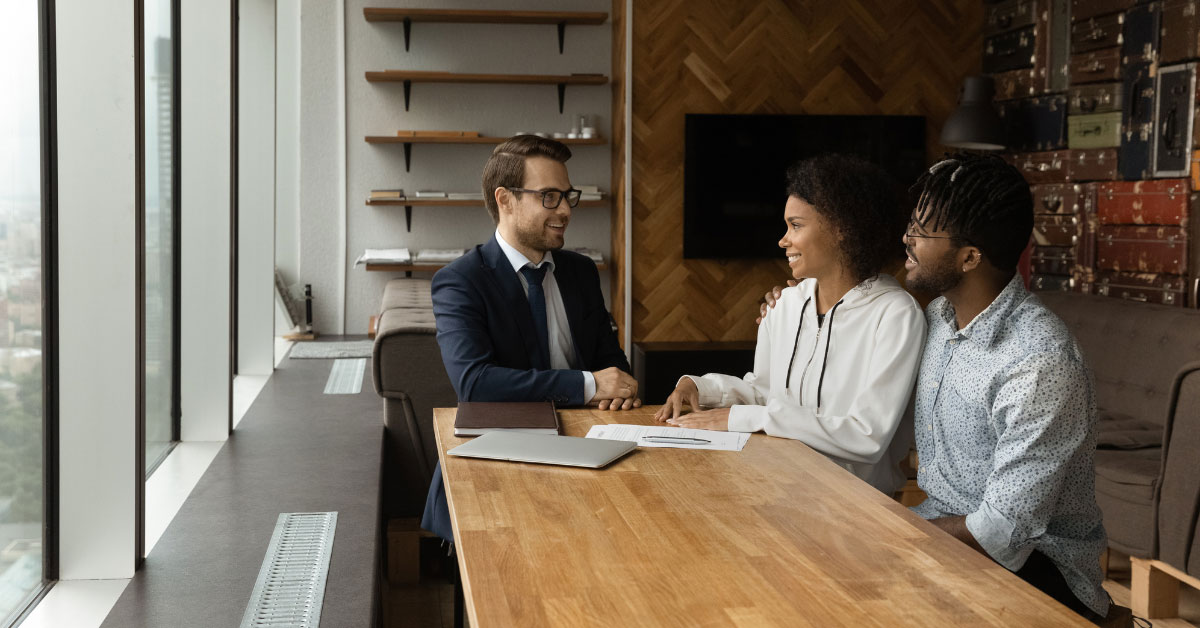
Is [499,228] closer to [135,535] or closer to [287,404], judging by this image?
[135,535]

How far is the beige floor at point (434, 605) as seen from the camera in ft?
10.3

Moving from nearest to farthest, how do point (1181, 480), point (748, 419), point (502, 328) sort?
point (748, 419) < point (502, 328) < point (1181, 480)

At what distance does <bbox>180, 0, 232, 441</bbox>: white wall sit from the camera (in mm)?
3881

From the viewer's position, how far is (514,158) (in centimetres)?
267

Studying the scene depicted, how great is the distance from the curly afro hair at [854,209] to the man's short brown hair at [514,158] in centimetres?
65

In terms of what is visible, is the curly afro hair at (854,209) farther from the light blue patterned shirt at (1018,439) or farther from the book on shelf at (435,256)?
the book on shelf at (435,256)

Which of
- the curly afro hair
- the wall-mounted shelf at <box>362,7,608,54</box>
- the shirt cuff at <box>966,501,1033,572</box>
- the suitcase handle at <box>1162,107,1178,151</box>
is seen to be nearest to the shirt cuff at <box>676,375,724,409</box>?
the curly afro hair

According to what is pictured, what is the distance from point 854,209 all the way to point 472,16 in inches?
168

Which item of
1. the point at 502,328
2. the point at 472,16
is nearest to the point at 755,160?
the point at 472,16

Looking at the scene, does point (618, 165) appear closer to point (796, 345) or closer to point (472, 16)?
point (472, 16)

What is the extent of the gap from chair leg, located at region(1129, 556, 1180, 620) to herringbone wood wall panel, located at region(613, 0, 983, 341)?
3.23 metres

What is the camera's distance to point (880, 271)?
2.27 metres

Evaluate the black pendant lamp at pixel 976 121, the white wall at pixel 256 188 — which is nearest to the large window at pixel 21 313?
the white wall at pixel 256 188

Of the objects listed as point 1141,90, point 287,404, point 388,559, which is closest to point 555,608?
point 388,559
